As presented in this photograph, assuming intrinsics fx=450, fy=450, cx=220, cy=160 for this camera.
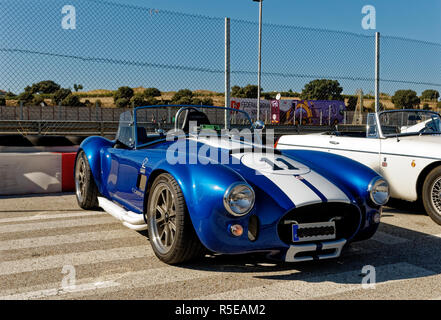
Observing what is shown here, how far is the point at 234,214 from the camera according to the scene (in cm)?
284

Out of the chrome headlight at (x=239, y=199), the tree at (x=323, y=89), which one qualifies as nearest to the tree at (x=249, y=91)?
the tree at (x=323, y=89)

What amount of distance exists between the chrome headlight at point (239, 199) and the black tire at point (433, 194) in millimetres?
2871

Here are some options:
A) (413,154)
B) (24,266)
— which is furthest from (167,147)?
(413,154)

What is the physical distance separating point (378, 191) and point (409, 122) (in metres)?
3.16

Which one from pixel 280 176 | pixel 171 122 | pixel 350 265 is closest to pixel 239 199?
pixel 280 176

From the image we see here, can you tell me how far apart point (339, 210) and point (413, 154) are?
2.32 metres

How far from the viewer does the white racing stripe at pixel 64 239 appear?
12.5ft

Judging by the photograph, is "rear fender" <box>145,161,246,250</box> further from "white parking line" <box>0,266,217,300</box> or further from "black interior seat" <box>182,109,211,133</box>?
"black interior seat" <box>182,109,211,133</box>

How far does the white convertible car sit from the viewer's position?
4930 millimetres

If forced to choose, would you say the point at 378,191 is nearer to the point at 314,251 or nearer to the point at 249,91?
the point at 314,251

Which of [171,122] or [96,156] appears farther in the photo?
[96,156]

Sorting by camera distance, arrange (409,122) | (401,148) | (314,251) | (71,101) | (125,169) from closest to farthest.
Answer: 1. (314,251)
2. (125,169)
3. (401,148)
4. (409,122)
5. (71,101)

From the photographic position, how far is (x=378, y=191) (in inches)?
137
